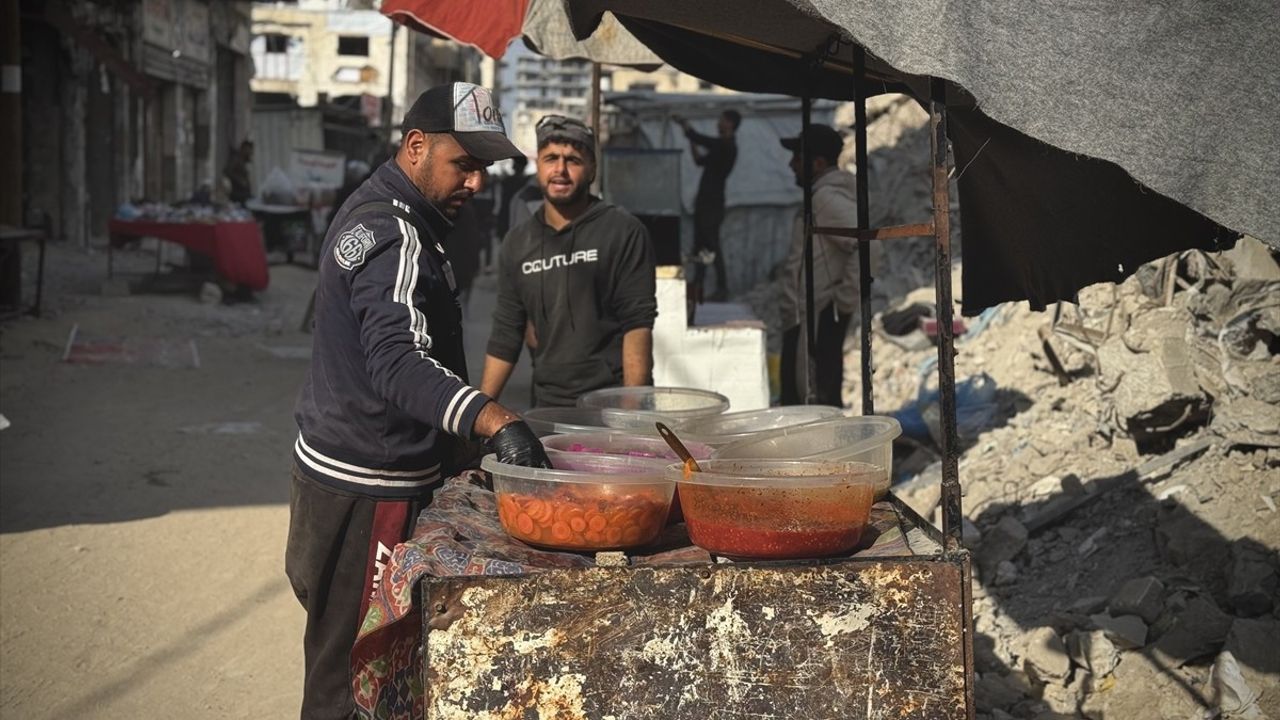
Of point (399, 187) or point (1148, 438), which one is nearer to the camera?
point (399, 187)

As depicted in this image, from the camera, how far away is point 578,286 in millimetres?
4688

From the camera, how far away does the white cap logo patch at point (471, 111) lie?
2.92 meters

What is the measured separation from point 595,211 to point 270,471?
3.82 meters

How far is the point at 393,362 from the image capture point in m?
2.66

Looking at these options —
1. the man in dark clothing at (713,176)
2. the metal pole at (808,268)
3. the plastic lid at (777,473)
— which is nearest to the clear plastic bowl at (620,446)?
the plastic lid at (777,473)

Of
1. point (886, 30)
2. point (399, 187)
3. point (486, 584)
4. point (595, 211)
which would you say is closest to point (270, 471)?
point (595, 211)

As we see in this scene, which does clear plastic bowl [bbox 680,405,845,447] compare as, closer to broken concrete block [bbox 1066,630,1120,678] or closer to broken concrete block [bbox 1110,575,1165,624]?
broken concrete block [bbox 1066,630,1120,678]

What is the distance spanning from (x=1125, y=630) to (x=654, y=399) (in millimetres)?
2030

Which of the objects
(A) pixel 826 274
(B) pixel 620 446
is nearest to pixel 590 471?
(B) pixel 620 446

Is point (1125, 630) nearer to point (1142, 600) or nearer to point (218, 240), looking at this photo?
point (1142, 600)

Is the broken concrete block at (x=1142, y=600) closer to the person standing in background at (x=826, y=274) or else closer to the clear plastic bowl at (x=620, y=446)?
the clear plastic bowl at (x=620, y=446)

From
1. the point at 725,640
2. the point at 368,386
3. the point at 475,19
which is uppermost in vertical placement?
the point at 475,19

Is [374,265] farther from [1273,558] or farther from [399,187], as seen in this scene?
[1273,558]

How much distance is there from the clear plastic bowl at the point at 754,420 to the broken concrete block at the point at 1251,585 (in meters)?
2.01
